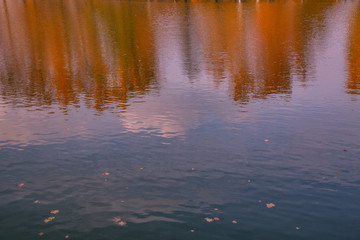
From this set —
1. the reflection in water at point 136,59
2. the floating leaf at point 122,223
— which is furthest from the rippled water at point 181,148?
the reflection in water at point 136,59

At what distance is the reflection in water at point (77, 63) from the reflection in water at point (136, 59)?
0.07 metres

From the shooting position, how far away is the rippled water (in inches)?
416

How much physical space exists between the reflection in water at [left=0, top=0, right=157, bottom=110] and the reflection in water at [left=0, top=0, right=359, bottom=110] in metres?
0.07

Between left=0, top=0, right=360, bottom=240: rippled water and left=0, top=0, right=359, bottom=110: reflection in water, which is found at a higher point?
left=0, top=0, right=359, bottom=110: reflection in water

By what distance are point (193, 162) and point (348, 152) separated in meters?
6.69

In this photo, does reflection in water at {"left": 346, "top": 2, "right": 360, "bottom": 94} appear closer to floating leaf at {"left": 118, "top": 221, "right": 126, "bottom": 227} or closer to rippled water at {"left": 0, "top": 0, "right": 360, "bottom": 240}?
rippled water at {"left": 0, "top": 0, "right": 360, "bottom": 240}

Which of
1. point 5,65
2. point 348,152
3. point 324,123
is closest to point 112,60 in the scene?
point 5,65

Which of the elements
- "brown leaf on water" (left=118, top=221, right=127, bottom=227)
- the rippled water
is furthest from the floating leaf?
the rippled water

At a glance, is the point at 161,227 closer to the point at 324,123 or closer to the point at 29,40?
the point at 324,123

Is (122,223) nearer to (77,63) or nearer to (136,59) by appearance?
(77,63)

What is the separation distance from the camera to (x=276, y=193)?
11.9 metres

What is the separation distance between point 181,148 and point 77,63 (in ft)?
80.9

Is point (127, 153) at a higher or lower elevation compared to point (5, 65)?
lower

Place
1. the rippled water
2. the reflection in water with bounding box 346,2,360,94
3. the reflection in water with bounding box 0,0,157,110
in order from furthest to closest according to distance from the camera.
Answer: the reflection in water with bounding box 346,2,360,94, the reflection in water with bounding box 0,0,157,110, the rippled water
